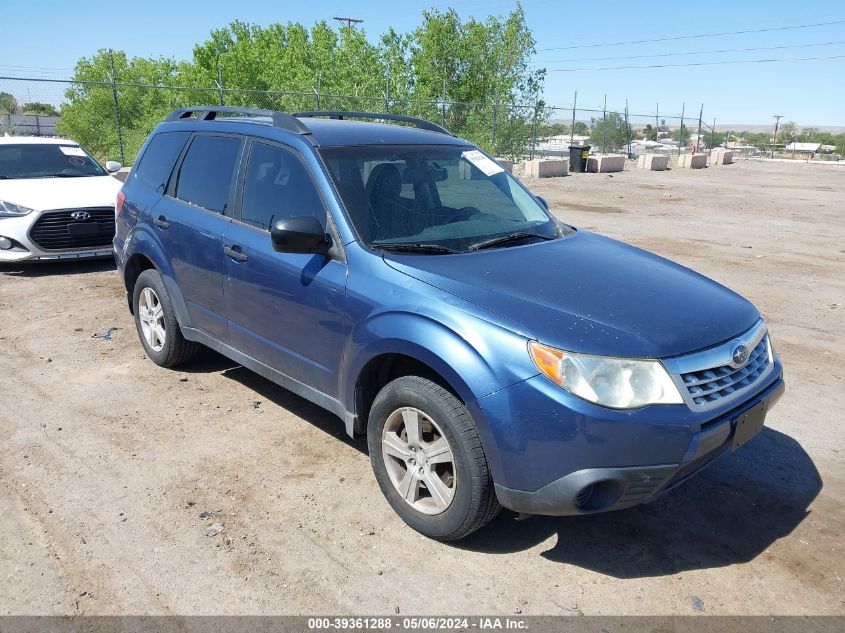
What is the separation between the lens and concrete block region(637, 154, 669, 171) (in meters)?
32.8

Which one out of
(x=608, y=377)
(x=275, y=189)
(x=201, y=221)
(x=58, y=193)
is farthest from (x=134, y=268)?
(x=608, y=377)

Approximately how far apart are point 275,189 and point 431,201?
0.93m

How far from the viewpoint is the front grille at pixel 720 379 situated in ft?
9.52

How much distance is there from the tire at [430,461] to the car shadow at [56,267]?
682cm

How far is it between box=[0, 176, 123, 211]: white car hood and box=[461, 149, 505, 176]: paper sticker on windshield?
5.78 m

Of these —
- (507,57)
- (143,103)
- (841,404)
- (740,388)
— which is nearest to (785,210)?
(841,404)

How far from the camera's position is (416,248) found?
3600 mm

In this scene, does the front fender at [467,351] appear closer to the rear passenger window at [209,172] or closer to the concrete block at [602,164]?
the rear passenger window at [209,172]

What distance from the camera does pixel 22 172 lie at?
9.30 meters

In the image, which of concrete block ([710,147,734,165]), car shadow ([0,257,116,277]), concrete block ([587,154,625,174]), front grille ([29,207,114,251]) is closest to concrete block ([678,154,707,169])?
concrete block ([710,147,734,165])

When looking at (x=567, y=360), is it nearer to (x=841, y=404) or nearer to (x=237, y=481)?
(x=237, y=481)

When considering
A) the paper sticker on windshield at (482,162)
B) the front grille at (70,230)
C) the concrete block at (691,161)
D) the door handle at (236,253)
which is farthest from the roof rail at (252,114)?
the concrete block at (691,161)

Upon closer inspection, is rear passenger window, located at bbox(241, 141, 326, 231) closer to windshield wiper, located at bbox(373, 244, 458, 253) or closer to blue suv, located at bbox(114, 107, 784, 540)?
blue suv, located at bbox(114, 107, 784, 540)

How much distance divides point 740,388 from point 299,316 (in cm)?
221
